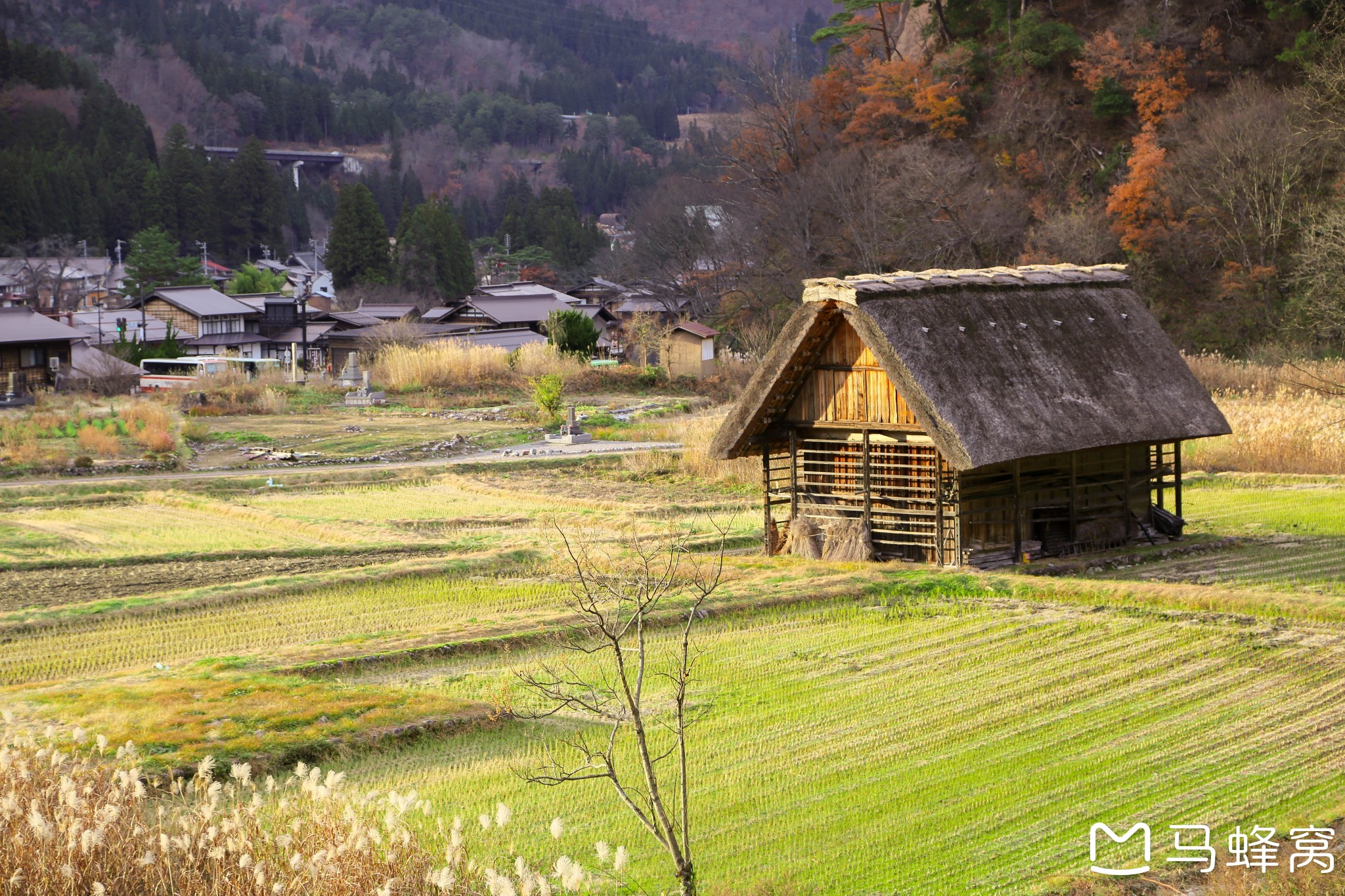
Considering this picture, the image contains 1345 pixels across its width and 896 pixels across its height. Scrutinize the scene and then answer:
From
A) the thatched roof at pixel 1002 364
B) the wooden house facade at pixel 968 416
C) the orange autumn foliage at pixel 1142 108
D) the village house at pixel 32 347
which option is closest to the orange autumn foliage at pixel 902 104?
the orange autumn foliage at pixel 1142 108

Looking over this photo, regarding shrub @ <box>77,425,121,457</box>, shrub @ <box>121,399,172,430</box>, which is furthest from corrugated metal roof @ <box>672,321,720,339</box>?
shrub @ <box>77,425,121,457</box>

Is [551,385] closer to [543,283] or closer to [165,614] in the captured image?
[165,614]

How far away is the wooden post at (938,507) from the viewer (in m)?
16.1

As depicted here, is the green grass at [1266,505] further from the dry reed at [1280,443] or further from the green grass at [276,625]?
the green grass at [276,625]

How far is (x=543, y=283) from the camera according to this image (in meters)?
85.3

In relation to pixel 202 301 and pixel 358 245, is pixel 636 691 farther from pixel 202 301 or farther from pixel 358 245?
pixel 358 245

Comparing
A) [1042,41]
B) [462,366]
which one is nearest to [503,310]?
[462,366]

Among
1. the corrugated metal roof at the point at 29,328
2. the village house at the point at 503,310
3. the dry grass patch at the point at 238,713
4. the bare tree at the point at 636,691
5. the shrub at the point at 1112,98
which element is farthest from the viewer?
the village house at the point at 503,310

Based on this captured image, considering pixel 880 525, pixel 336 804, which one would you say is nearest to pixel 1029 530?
pixel 880 525

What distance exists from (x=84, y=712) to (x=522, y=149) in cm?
14646

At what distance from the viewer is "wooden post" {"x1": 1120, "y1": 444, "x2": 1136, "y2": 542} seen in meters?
17.8

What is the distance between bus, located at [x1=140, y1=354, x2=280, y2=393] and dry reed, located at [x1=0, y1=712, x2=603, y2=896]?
34.6 meters

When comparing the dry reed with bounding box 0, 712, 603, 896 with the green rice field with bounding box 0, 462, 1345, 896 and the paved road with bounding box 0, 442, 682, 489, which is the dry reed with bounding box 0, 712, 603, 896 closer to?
the green rice field with bounding box 0, 462, 1345, 896

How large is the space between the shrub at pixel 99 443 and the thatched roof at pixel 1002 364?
16.1m
